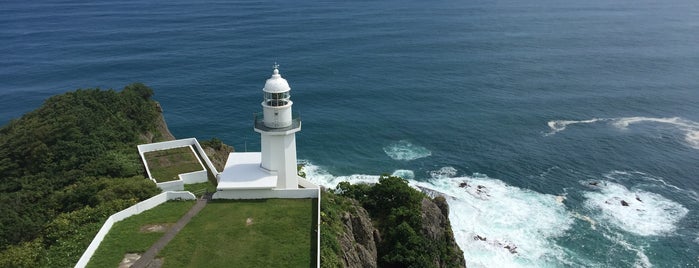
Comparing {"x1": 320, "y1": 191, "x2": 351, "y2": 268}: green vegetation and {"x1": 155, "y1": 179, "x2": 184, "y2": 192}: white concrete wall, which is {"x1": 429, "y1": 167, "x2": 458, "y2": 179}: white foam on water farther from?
{"x1": 155, "y1": 179, "x2": 184, "y2": 192}: white concrete wall

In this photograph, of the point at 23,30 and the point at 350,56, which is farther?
→ the point at 23,30

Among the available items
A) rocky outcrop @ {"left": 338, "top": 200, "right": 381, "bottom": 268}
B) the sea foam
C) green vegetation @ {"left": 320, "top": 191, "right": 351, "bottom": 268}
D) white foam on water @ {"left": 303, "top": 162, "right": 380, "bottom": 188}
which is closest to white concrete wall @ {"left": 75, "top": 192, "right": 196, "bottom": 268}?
green vegetation @ {"left": 320, "top": 191, "right": 351, "bottom": 268}

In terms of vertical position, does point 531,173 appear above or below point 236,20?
below

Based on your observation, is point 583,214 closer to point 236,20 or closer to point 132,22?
point 236,20

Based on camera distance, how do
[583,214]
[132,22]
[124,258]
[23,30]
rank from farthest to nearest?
[132,22] < [23,30] < [583,214] < [124,258]

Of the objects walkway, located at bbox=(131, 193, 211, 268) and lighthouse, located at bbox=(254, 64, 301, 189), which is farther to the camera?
lighthouse, located at bbox=(254, 64, 301, 189)

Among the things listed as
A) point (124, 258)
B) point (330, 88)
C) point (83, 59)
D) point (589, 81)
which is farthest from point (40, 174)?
point (589, 81)

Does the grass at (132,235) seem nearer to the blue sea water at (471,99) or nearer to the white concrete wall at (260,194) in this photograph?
the white concrete wall at (260,194)
